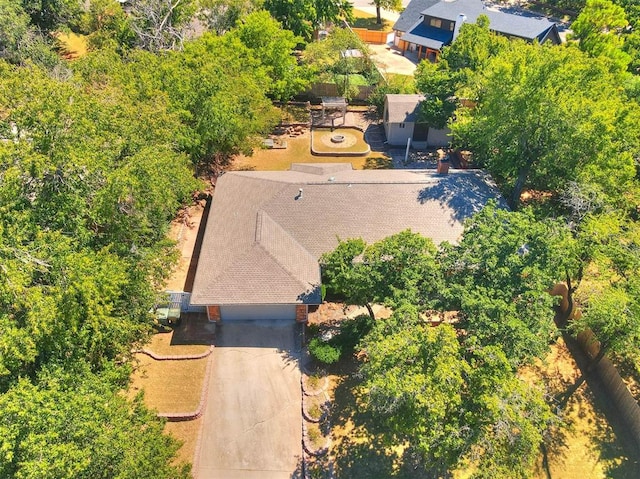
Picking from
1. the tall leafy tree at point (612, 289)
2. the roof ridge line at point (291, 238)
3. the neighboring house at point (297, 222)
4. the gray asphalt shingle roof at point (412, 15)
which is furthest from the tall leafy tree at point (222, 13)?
the tall leafy tree at point (612, 289)

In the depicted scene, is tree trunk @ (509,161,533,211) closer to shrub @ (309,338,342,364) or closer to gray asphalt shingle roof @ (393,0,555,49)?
shrub @ (309,338,342,364)

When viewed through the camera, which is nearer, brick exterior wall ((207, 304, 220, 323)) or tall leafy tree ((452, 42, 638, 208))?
brick exterior wall ((207, 304, 220, 323))

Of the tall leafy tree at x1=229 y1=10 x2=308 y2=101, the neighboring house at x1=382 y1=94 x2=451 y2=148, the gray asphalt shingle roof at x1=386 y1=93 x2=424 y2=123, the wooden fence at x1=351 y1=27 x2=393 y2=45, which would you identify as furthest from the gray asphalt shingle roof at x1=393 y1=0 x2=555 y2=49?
the tall leafy tree at x1=229 y1=10 x2=308 y2=101

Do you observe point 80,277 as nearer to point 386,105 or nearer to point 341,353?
point 341,353

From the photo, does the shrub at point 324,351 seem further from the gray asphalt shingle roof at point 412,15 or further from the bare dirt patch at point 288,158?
the gray asphalt shingle roof at point 412,15

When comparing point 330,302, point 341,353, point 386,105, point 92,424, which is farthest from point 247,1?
point 92,424

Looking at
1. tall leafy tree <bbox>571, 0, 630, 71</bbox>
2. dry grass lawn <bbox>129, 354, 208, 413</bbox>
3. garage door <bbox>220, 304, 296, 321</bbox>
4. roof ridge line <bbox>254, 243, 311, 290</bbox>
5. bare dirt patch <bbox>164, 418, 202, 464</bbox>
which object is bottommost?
bare dirt patch <bbox>164, 418, 202, 464</bbox>
